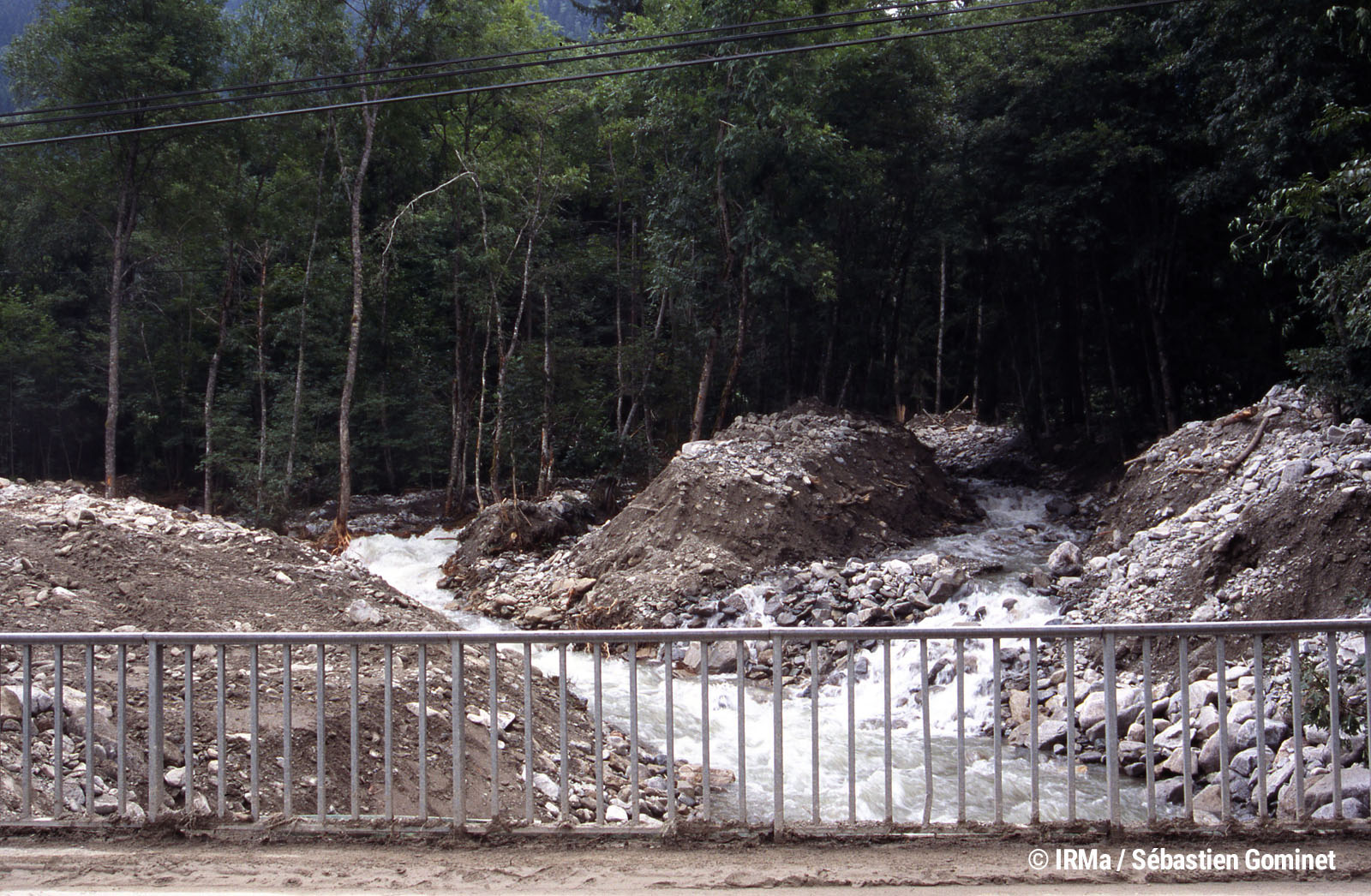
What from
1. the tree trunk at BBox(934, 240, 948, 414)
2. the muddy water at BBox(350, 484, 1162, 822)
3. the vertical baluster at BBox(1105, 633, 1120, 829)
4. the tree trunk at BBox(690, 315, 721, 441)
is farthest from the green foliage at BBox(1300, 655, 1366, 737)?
the tree trunk at BBox(934, 240, 948, 414)

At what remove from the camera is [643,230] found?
1233 inches

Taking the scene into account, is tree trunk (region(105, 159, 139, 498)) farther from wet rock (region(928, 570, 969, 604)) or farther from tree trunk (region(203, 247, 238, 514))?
wet rock (region(928, 570, 969, 604))

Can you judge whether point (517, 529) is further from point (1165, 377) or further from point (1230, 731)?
point (1230, 731)

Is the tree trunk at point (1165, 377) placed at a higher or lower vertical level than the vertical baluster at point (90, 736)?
Answer: higher

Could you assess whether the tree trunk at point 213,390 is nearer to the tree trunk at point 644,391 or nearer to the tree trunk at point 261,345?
the tree trunk at point 261,345

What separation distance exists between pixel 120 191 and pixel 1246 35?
24584 millimetres

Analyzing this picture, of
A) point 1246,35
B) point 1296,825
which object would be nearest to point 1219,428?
point 1246,35

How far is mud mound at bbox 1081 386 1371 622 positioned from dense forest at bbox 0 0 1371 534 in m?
1.26

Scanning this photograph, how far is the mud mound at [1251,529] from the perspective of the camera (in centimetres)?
986

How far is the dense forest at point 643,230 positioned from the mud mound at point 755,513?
13.5 feet

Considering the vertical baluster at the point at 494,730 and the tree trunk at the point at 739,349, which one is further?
the tree trunk at the point at 739,349

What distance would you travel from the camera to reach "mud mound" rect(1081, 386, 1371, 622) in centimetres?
986

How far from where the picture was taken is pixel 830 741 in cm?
842

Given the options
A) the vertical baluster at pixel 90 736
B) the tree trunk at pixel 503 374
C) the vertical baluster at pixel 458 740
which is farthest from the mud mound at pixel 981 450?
the vertical baluster at pixel 90 736
